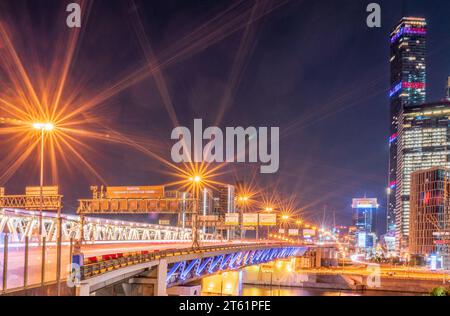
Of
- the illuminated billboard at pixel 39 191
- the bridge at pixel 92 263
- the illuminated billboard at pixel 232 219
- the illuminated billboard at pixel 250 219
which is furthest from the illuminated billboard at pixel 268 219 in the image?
the illuminated billboard at pixel 39 191

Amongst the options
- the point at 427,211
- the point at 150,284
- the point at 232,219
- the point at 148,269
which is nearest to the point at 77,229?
the point at 148,269

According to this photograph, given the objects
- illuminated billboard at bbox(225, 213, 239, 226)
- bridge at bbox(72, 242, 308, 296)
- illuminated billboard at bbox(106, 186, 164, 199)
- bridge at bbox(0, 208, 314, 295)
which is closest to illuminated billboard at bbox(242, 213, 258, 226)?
illuminated billboard at bbox(225, 213, 239, 226)

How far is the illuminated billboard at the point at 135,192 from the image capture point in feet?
189

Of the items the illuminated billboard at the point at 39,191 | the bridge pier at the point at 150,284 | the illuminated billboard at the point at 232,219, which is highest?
the illuminated billboard at the point at 39,191

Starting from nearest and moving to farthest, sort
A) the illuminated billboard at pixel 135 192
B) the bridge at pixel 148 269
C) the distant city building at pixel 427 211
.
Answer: the bridge at pixel 148 269
the illuminated billboard at pixel 135 192
the distant city building at pixel 427 211

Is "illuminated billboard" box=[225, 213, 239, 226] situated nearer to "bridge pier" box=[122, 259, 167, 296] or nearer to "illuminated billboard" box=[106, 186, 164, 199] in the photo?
"illuminated billboard" box=[106, 186, 164, 199]

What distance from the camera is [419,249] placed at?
157m

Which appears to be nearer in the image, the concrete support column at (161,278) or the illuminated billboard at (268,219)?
the concrete support column at (161,278)

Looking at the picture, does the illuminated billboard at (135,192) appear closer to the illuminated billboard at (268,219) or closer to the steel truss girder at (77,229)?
the steel truss girder at (77,229)

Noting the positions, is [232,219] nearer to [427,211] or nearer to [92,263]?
[92,263]

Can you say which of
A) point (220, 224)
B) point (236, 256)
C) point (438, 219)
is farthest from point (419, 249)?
point (236, 256)
